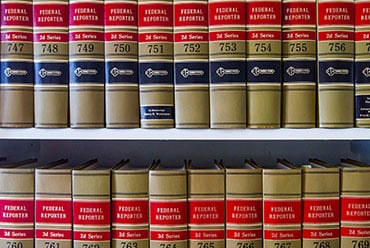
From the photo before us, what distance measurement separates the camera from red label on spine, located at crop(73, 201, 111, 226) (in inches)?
32.3

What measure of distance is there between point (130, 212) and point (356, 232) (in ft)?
1.34

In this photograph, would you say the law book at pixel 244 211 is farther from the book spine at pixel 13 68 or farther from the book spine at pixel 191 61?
the book spine at pixel 13 68

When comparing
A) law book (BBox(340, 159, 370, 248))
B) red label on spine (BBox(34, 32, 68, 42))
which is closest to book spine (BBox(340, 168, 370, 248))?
law book (BBox(340, 159, 370, 248))

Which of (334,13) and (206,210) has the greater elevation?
(334,13)

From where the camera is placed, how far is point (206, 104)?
81 centimetres

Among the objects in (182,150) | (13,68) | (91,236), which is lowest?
(91,236)

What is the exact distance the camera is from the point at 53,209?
0.83m

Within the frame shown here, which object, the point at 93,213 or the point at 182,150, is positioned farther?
the point at 182,150

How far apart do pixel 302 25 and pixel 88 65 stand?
1.28ft

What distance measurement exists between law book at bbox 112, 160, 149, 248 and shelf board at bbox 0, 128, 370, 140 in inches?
2.9

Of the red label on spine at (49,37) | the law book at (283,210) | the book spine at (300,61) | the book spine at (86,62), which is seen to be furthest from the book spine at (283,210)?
the red label on spine at (49,37)

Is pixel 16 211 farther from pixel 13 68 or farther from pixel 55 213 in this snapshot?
pixel 13 68

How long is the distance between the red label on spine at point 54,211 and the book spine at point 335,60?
1.60 ft

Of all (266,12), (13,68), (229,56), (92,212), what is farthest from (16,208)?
(266,12)
